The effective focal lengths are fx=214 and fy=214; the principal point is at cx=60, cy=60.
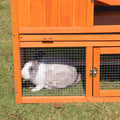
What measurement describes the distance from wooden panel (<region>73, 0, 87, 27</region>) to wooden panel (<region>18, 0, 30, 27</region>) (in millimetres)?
581

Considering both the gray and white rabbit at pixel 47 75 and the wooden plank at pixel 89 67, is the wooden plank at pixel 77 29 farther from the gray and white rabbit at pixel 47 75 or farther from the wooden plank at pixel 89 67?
the gray and white rabbit at pixel 47 75

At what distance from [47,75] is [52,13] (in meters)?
1.04

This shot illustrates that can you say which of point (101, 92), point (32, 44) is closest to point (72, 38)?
point (32, 44)

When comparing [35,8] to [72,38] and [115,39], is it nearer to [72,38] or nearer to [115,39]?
[72,38]

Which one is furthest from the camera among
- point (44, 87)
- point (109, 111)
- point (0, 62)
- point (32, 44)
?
point (0, 62)

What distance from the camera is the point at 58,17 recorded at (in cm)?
267

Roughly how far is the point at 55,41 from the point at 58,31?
0.14 m

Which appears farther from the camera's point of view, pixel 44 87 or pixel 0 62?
pixel 0 62

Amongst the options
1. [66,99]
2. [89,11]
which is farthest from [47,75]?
[89,11]

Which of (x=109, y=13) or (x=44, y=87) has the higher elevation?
(x=109, y=13)

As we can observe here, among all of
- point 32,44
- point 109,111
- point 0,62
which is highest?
point 32,44

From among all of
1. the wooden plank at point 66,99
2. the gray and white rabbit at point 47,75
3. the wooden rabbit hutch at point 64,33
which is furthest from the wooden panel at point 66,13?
the wooden plank at point 66,99

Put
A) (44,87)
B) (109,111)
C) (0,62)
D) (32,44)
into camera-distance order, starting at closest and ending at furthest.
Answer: (109,111) → (32,44) → (44,87) → (0,62)

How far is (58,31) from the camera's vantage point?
8.86 ft
